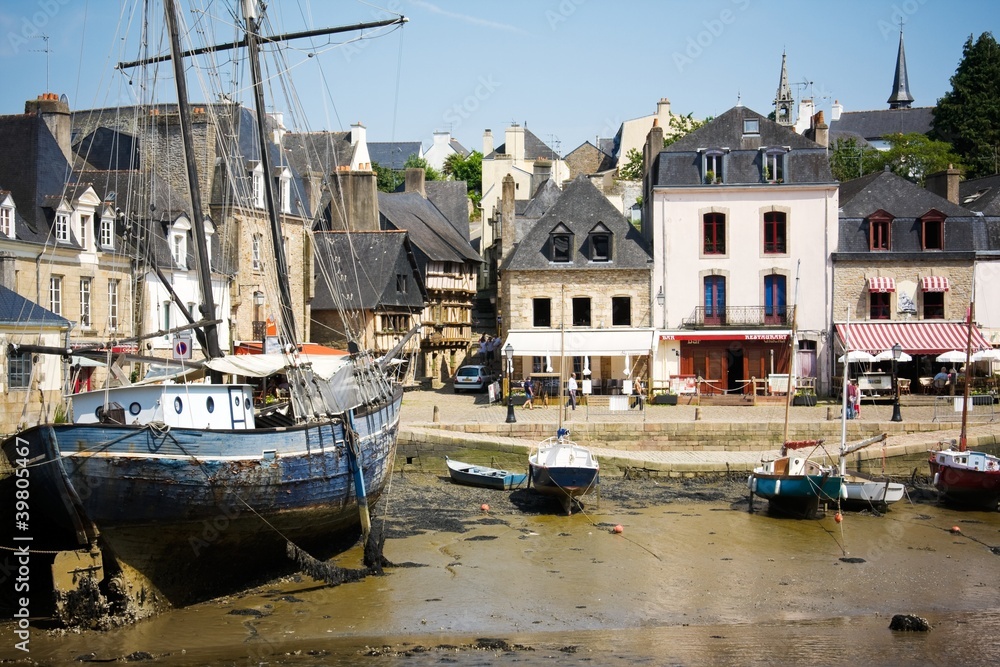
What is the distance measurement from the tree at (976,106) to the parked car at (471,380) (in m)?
33.3

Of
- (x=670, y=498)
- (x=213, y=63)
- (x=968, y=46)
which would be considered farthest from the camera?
(x=968, y=46)

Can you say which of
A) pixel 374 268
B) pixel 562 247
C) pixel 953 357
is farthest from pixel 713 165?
pixel 374 268

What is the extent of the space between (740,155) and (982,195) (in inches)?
428

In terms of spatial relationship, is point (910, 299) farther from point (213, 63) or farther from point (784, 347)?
point (213, 63)

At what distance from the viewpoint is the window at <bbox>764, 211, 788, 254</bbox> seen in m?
35.8

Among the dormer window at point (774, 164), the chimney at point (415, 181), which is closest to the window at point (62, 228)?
the dormer window at point (774, 164)

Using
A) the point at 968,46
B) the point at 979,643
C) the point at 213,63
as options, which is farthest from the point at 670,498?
the point at 968,46

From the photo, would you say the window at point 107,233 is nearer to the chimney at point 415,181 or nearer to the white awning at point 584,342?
the white awning at point 584,342

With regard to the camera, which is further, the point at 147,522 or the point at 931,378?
the point at 931,378

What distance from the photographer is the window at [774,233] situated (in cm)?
3575

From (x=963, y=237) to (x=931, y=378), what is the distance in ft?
17.5

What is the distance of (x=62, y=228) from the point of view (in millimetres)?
28188

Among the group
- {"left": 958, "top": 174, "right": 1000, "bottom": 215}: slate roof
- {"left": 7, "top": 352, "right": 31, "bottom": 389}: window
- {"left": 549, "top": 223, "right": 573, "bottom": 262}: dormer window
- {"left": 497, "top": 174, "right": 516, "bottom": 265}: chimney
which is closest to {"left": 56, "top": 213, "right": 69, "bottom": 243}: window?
{"left": 7, "top": 352, "right": 31, "bottom": 389}: window

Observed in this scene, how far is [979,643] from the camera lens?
49.1 feet
